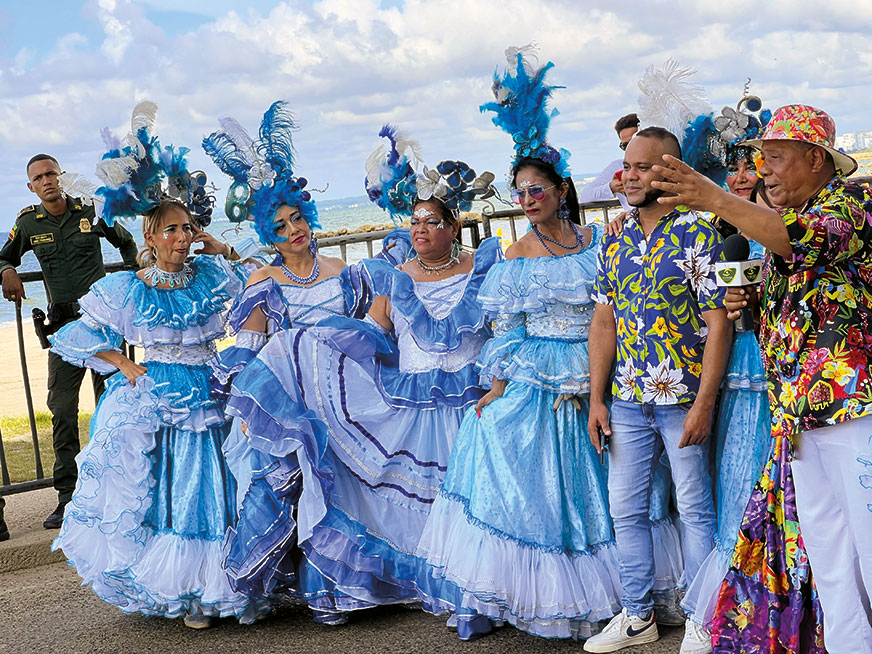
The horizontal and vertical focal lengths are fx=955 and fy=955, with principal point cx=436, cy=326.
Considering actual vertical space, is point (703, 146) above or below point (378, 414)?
above

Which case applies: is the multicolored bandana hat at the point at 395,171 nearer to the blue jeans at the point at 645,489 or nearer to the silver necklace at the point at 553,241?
the silver necklace at the point at 553,241

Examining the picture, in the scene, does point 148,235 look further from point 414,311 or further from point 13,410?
point 13,410

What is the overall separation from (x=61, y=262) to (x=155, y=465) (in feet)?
7.52

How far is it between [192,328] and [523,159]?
1.73 m

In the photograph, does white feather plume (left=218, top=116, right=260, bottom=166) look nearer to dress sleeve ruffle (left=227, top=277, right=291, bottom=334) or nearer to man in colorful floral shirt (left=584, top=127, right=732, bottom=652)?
dress sleeve ruffle (left=227, top=277, right=291, bottom=334)

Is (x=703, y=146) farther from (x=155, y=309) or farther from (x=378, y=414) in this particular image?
(x=155, y=309)

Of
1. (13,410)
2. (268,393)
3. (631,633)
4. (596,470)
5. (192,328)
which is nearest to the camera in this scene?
(631,633)

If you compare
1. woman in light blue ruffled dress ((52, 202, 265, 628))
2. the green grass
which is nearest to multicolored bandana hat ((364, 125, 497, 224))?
woman in light blue ruffled dress ((52, 202, 265, 628))

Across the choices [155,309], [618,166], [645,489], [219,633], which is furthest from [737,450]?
[155,309]

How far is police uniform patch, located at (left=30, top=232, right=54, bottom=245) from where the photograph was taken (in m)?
6.17

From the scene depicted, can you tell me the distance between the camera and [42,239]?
6.17 meters

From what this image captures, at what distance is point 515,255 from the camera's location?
13.0 feet

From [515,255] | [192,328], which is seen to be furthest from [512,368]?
[192,328]

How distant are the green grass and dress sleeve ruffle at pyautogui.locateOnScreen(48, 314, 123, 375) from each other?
4787 mm
